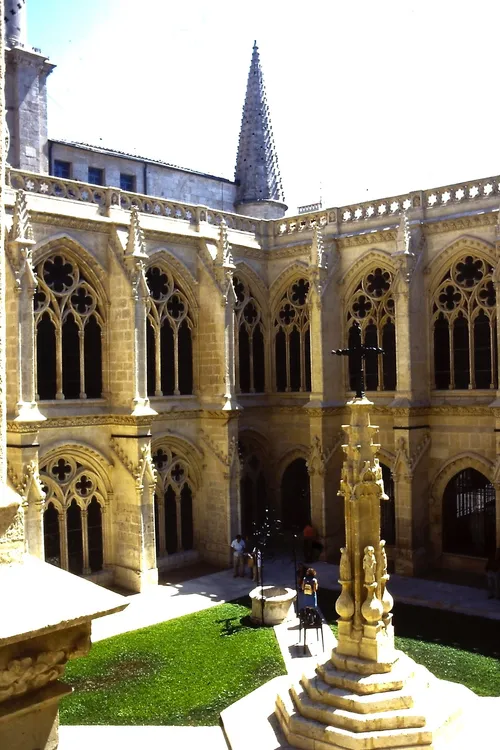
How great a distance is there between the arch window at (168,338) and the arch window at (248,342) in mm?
2414

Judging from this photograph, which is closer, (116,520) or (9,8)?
(116,520)

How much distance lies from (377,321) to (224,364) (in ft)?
17.7

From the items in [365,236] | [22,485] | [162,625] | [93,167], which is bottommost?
[162,625]

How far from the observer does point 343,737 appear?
10.4 metres

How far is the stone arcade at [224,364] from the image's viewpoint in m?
20.4

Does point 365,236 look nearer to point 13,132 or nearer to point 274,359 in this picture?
point 274,359

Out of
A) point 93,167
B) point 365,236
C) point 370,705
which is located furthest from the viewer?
point 93,167

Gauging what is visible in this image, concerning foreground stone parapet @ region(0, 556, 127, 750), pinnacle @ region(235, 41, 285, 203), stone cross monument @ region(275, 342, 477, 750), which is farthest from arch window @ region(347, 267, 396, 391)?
foreground stone parapet @ region(0, 556, 127, 750)

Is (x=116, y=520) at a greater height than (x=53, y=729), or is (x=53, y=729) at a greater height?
(x=53, y=729)

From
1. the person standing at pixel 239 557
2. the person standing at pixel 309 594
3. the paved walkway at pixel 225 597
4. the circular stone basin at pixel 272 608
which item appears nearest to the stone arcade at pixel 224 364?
the person standing at pixel 239 557

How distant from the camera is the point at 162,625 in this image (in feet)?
58.0

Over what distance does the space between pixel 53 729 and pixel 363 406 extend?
8963 millimetres

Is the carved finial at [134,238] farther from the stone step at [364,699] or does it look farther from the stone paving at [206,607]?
the stone step at [364,699]

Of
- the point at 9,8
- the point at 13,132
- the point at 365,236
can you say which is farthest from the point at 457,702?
the point at 9,8
